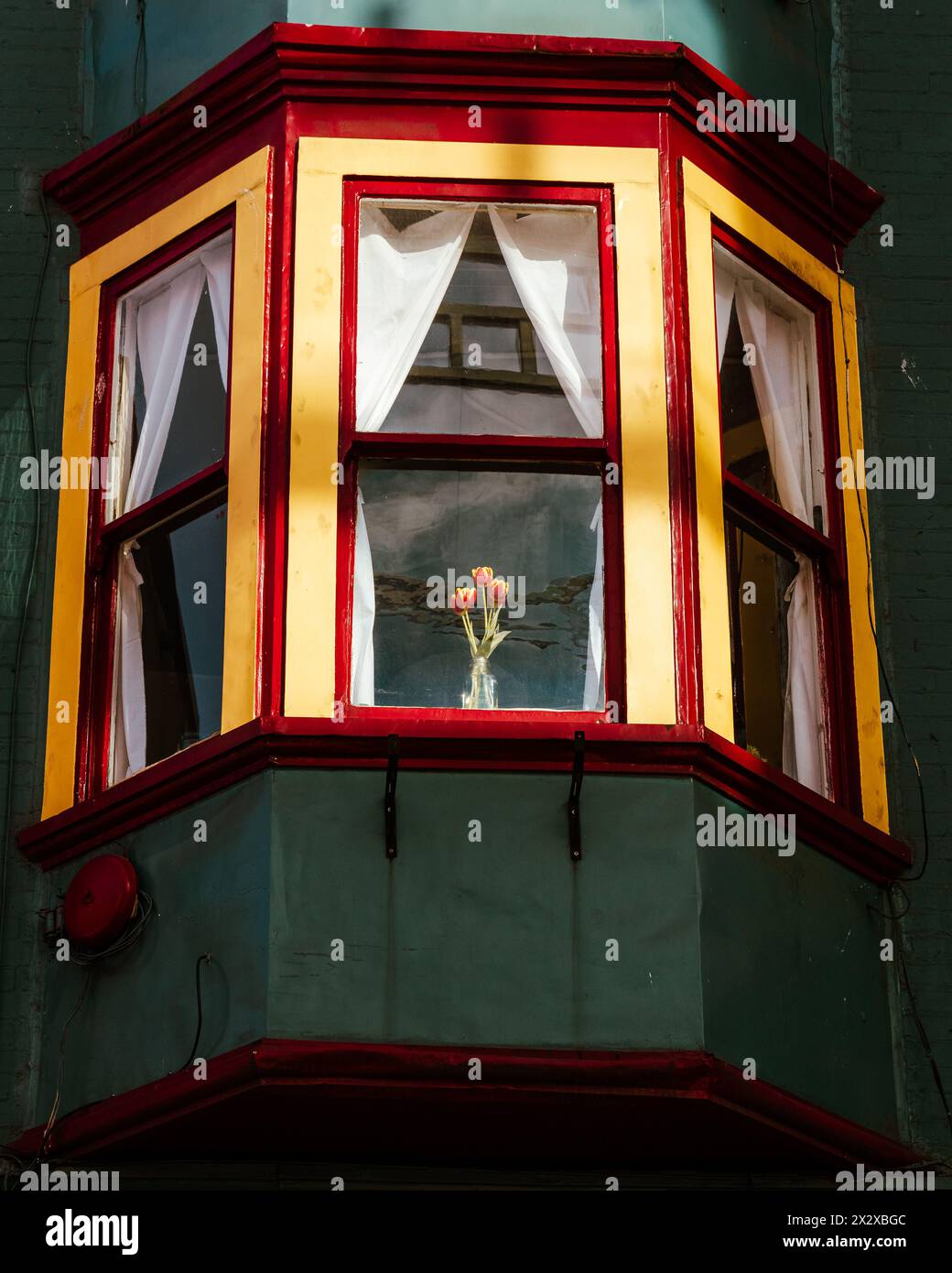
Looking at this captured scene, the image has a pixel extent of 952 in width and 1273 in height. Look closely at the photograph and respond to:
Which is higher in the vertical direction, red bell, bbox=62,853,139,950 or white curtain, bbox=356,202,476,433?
white curtain, bbox=356,202,476,433

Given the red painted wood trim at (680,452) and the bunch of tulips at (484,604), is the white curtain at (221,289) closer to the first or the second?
the bunch of tulips at (484,604)

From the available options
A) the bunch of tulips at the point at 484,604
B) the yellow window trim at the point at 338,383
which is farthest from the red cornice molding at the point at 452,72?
the bunch of tulips at the point at 484,604

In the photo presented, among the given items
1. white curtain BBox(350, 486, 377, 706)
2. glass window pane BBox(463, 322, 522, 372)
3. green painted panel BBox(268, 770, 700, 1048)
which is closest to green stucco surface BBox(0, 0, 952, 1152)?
green painted panel BBox(268, 770, 700, 1048)

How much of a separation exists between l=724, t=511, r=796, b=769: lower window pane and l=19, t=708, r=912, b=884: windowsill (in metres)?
0.43

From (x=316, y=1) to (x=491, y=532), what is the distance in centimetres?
210

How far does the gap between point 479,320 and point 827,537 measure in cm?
147

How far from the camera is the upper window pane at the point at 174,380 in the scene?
8664 mm

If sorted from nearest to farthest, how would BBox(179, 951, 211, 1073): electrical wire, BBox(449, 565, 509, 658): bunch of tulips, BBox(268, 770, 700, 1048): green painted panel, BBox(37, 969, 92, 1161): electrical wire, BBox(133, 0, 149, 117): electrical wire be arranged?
1. BBox(268, 770, 700, 1048): green painted panel
2. BBox(179, 951, 211, 1073): electrical wire
3. BBox(37, 969, 92, 1161): electrical wire
4. BBox(449, 565, 509, 658): bunch of tulips
5. BBox(133, 0, 149, 117): electrical wire

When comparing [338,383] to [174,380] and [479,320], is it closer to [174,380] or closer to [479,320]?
[479,320]

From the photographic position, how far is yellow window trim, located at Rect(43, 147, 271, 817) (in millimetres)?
7980

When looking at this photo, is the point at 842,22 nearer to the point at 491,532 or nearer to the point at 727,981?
the point at 491,532

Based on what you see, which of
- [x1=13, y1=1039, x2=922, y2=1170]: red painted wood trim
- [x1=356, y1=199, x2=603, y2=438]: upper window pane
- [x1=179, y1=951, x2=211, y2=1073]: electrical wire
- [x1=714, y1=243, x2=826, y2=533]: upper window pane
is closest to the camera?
[x1=13, y1=1039, x2=922, y2=1170]: red painted wood trim

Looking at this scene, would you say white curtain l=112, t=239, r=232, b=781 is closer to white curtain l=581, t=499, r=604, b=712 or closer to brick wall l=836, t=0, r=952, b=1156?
white curtain l=581, t=499, r=604, b=712

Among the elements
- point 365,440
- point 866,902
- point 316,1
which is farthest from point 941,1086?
point 316,1
